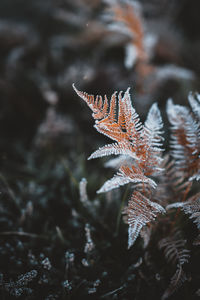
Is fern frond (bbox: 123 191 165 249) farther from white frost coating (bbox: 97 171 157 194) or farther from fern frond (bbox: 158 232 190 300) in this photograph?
fern frond (bbox: 158 232 190 300)

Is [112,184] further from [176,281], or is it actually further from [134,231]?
[176,281]

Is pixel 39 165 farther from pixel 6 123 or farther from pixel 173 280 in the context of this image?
pixel 173 280

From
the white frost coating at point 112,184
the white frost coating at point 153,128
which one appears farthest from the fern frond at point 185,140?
the white frost coating at point 112,184

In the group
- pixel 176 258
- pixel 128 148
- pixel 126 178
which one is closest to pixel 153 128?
pixel 128 148


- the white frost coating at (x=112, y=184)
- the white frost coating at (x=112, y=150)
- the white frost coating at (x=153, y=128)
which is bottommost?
the white frost coating at (x=112, y=184)

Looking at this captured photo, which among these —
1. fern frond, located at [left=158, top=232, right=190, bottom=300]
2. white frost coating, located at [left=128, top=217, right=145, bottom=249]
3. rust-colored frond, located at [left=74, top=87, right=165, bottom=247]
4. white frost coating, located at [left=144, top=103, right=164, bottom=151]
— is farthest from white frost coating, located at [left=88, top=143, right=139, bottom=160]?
fern frond, located at [left=158, top=232, right=190, bottom=300]

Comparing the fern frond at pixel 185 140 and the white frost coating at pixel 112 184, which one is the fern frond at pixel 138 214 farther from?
the fern frond at pixel 185 140

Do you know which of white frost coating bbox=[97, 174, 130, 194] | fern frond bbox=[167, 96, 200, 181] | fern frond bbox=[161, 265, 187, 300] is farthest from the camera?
fern frond bbox=[167, 96, 200, 181]

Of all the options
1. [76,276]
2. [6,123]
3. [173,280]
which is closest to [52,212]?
[76,276]
